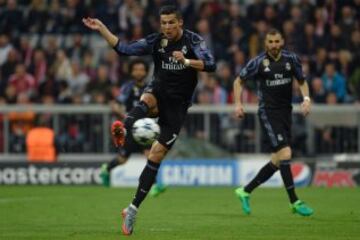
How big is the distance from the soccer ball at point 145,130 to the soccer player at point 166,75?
103mm

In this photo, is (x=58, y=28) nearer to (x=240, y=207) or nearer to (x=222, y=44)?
(x=222, y=44)

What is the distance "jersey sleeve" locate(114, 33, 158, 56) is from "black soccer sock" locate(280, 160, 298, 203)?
3290 millimetres

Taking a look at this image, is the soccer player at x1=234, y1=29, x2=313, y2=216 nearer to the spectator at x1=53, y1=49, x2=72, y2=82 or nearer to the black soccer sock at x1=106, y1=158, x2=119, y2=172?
the black soccer sock at x1=106, y1=158, x2=119, y2=172

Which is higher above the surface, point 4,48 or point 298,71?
point 298,71

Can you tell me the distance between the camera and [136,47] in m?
11.8

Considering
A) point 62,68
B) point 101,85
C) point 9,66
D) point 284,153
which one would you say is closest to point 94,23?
point 284,153

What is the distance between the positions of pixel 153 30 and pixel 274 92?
35.5 ft

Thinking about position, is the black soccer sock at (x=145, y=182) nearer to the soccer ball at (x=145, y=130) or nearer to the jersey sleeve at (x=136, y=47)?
the soccer ball at (x=145, y=130)

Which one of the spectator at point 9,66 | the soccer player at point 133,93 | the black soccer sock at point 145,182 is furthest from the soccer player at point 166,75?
the spectator at point 9,66

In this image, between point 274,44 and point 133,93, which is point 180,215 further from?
point 133,93

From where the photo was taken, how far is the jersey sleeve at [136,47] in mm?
11734

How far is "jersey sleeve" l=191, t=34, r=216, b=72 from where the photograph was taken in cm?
1163

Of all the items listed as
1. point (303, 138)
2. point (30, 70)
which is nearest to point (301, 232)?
point (303, 138)

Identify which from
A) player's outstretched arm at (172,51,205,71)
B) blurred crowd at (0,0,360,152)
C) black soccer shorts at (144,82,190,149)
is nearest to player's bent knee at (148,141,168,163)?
black soccer shorts at (144,82,190,149)
